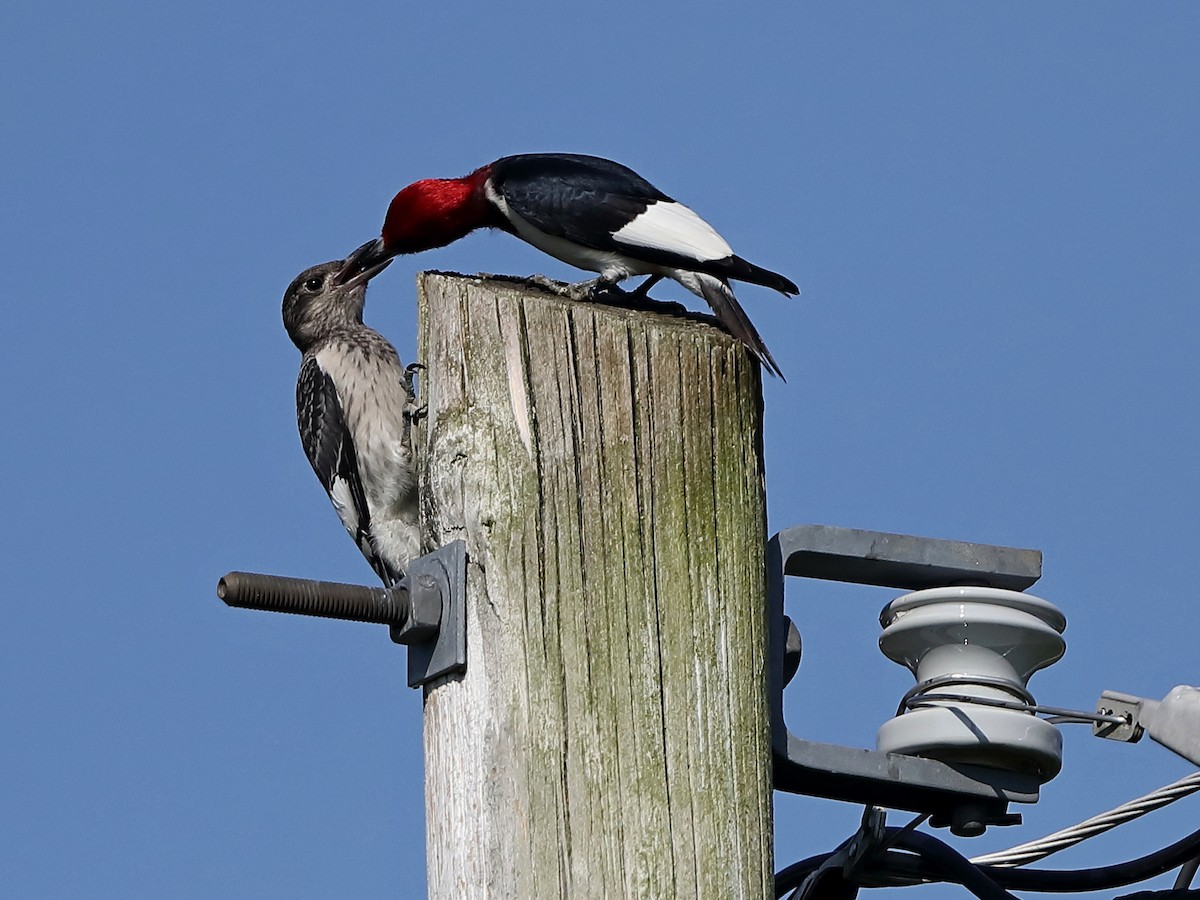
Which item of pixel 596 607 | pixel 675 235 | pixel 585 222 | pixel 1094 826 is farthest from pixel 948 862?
pixel 585 222

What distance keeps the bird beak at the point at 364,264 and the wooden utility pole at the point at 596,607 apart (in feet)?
10.2

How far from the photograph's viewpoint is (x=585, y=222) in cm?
466

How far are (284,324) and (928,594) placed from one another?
12.1 feet

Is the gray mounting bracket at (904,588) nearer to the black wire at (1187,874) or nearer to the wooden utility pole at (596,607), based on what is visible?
the wooden utility pole at (596,607)

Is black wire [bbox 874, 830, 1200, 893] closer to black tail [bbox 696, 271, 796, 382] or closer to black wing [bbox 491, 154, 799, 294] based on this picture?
black tail [bbox 696, 271, 796, 382]

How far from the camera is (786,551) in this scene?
2469 mm

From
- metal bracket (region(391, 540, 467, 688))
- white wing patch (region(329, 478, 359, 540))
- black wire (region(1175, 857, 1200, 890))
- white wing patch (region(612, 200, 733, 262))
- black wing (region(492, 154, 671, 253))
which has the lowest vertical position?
black wire (region(1175, 857, 1200, 890))

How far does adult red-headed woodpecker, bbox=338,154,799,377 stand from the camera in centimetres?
442

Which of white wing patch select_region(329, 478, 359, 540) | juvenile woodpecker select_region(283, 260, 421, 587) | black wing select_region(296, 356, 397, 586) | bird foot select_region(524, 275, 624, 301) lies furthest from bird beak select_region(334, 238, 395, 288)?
bird foot select_region(524, 275, 624, 301)

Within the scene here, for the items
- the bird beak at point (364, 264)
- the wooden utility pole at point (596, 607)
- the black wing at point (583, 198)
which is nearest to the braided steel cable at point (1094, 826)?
the wooden utility pole at point (596, 607)

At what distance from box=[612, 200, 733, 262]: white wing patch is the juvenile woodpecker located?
28.5 inches

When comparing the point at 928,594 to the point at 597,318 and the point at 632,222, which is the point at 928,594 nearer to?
the point at 597,318

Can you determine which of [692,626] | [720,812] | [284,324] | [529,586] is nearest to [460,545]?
[529,586]

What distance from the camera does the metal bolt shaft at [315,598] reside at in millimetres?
2117
